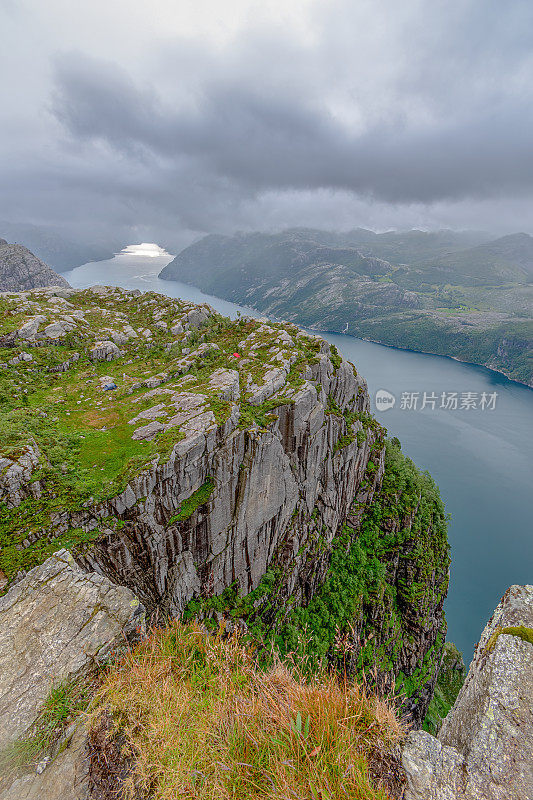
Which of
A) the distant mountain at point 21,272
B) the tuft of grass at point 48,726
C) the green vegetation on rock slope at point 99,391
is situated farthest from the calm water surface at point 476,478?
the distant mountain at point 21,272

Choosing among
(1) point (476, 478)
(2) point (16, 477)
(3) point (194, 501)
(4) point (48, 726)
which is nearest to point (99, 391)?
(2) point (16, 477)

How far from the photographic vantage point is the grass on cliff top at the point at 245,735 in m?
3.40

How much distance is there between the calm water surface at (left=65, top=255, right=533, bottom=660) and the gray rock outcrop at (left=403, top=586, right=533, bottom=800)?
162 ft

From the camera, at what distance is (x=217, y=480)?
1567cm

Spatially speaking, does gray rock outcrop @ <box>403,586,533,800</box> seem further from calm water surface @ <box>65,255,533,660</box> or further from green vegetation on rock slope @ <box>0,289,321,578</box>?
calm water surface @ <box>65,255,533,660</box>

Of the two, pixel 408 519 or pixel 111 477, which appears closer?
pixel 111 477

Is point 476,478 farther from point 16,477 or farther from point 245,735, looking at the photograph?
point 16,477

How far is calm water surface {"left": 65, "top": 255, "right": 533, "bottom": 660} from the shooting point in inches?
1785

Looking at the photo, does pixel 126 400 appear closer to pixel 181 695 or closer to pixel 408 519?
pixel 181 695

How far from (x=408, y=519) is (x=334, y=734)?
105 ft

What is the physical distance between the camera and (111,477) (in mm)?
12539

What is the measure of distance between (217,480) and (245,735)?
11986 mm

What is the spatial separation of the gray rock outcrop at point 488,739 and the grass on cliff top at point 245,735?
0.44m

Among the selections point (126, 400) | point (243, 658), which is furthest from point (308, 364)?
point (243, 658)
